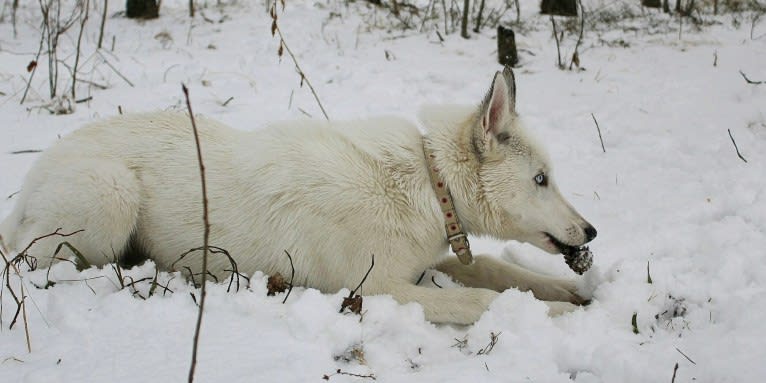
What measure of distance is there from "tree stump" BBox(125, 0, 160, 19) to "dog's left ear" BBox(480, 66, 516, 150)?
8892 mm

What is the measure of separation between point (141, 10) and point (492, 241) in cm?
860

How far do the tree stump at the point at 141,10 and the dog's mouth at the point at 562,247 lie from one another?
919 cm

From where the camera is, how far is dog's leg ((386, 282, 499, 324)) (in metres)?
3.17

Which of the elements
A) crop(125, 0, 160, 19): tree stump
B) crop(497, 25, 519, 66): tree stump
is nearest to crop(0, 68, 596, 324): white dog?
Answer: crop(497, 25, 519, 66): tree stump

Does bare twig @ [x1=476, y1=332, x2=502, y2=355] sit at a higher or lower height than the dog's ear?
lower

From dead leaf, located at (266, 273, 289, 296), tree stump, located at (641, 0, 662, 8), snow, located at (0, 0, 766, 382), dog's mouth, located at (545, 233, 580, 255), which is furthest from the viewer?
tree stump, located at (641, 0, 662, 8)

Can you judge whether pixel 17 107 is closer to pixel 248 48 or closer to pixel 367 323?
pixel 248 48

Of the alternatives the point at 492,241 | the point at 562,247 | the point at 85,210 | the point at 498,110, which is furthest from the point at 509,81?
the point at 85,210

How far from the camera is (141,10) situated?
10.7 meters

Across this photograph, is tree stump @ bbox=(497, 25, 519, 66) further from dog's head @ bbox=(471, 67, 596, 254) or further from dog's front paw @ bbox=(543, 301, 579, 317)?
dog's front paw @ bbox=(543, 301, 579, 317)

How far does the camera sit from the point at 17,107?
6.38 meters

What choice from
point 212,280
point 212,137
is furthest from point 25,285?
point 212,137

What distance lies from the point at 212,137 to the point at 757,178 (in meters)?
3.54

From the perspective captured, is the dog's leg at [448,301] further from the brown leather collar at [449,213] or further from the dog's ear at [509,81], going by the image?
the dog's ear at [509,81]
